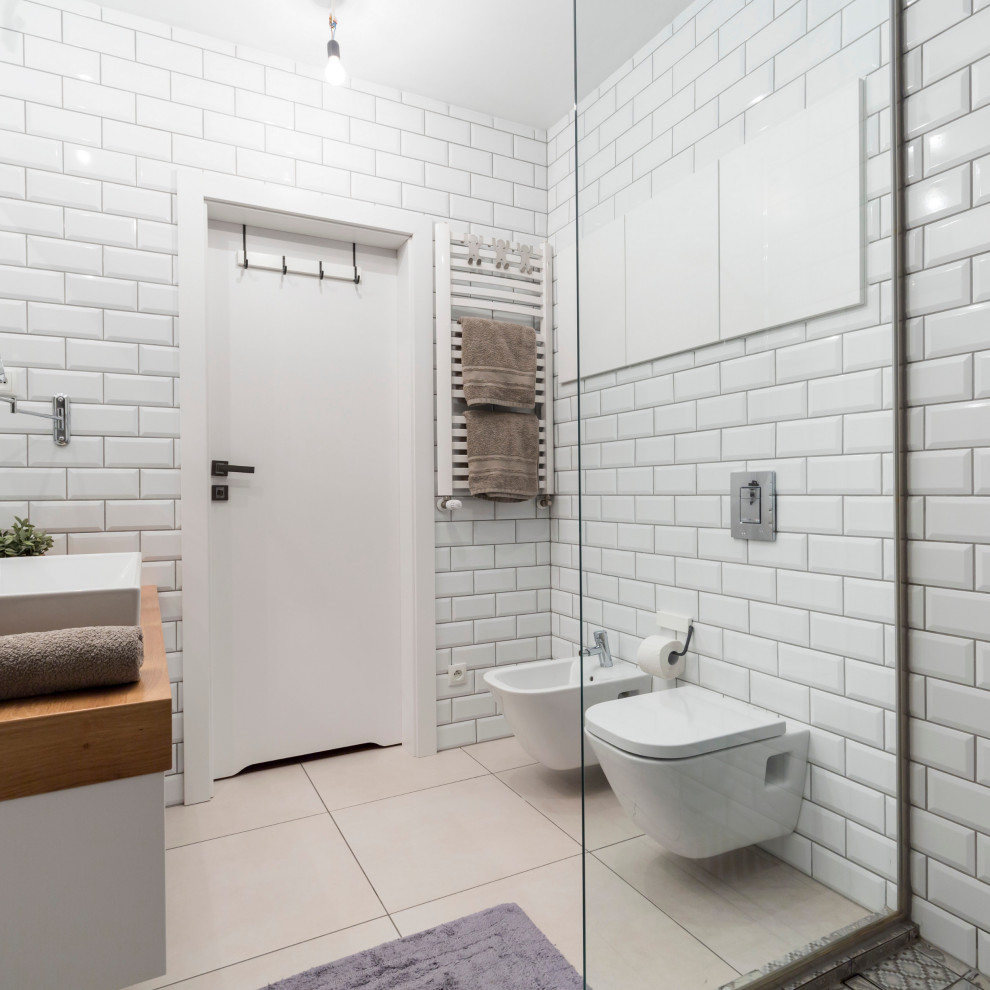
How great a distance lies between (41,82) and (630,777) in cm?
258

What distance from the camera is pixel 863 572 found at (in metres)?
1.23

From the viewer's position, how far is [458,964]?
58.1 inches

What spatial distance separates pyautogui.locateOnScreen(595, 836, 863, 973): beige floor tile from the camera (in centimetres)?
113

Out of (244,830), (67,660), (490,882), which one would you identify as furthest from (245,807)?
(67,660)

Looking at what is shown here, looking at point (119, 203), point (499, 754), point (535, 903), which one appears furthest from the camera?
point (499, 754)

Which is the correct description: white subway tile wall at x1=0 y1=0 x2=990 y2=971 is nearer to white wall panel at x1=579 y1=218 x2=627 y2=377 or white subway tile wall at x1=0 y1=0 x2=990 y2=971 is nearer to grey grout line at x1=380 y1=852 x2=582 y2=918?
white wall panel at x1=579 y1=218 x2=627 y2=377

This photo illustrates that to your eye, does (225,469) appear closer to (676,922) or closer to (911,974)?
(676,922)

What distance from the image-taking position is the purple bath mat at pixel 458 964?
141cm

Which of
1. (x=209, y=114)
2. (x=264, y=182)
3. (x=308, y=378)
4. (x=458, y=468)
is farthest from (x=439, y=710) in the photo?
(x=209, y=114)

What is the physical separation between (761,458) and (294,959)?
151cm

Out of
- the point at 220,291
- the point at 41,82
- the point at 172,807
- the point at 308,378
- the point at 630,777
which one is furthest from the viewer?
the point at 308,378

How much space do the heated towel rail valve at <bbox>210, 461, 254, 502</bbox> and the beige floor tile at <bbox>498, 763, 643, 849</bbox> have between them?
146 cm

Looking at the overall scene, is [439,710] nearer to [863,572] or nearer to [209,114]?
[863,572]

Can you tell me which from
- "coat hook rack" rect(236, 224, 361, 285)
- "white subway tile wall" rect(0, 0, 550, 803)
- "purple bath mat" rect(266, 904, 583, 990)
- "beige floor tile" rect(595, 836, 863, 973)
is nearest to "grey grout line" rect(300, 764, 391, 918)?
"purple bath mat" rect(266, 904, 583, 990)
